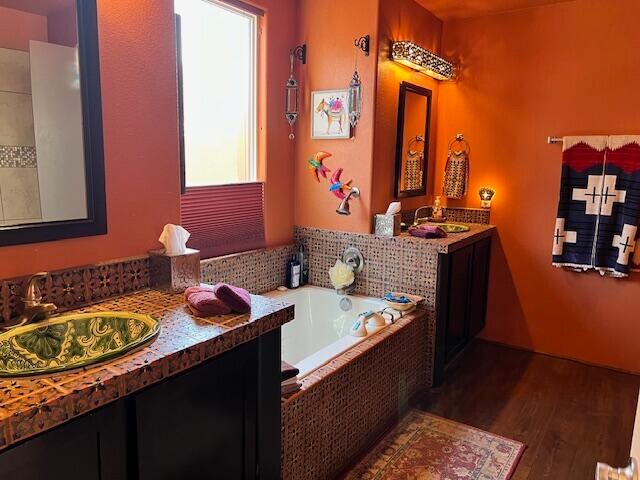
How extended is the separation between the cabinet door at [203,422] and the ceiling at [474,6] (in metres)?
2.77

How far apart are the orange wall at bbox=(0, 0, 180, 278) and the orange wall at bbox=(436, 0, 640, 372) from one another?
239 centimetres

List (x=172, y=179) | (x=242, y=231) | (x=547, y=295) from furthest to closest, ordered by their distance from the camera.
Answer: (x=547, y=295), (x=242, y=231), (x=172, y=179)

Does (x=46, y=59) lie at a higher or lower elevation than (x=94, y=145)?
higher

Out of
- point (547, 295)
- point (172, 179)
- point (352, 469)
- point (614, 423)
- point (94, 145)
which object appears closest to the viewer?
point (94, 145)

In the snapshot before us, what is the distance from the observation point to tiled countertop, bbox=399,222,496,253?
2.84 m

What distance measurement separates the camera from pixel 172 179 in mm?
2049

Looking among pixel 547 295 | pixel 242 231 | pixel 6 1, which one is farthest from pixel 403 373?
pixel 6 1

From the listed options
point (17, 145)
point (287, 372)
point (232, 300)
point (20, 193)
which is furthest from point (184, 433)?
point (17, 145)

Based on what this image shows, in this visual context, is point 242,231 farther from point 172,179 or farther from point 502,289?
point 502,289

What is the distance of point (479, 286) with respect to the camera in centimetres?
355

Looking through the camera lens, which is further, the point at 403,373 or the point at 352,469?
the point at 403,373

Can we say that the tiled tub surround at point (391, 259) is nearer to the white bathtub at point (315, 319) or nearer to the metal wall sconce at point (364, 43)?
the white bathtub at point (315, 319)

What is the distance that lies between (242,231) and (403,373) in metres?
1.23

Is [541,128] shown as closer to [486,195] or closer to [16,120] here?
[486,195]
